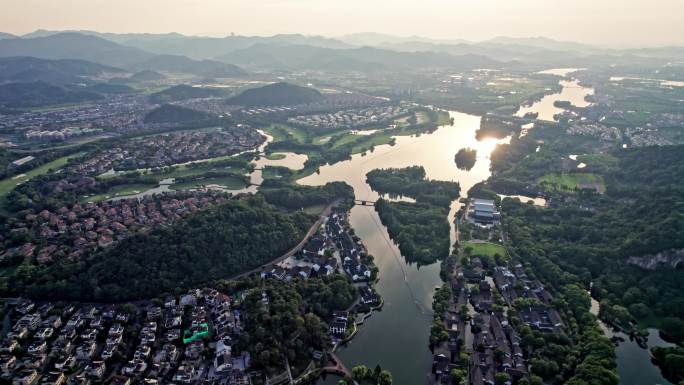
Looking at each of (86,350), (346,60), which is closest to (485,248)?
(86,350)

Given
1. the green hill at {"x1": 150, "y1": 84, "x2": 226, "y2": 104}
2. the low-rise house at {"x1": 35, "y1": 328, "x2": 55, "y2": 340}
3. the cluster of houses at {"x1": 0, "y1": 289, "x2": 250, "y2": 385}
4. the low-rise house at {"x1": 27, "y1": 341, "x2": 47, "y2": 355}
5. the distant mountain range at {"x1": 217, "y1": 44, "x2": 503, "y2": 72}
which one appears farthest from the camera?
the distant mountain range at {"x1": 217, "y1": 44, "x2": 503, "y2": 72}

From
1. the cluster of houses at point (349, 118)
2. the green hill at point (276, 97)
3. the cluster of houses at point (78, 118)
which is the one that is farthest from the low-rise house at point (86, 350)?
the green hill at point (276, 97)

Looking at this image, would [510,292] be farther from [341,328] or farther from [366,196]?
[366,196]

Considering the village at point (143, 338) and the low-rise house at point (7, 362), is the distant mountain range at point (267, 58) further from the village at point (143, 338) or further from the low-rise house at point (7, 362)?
the low-rise house at point (7, 362)

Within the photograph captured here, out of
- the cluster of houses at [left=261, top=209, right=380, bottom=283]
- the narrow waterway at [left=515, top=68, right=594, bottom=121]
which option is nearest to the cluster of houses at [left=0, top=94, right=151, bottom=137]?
the cluster of houses at [left=261, top=209, right=380, bottom=283]

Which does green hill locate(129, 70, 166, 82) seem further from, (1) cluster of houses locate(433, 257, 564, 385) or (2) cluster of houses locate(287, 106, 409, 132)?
(1) cluster of houses locate(433, 257, 564, 385)

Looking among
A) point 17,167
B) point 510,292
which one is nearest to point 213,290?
point 510,292
